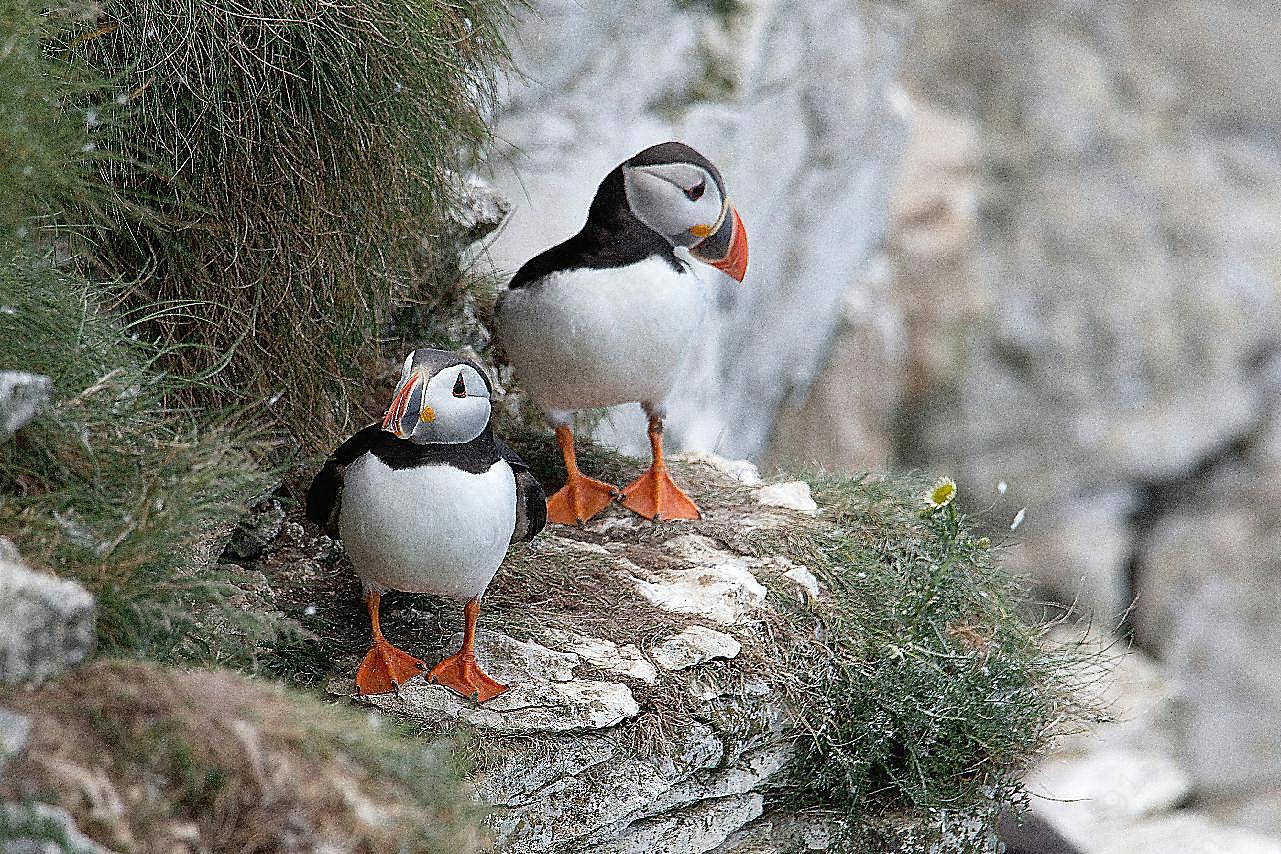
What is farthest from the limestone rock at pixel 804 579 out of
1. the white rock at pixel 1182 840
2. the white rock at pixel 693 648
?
the white rock at pixel 1182 840

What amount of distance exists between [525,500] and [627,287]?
0.55 meters

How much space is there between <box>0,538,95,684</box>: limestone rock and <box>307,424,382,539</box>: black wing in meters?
0.72

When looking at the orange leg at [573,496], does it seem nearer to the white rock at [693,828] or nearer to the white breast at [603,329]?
the white breast at [603,329]

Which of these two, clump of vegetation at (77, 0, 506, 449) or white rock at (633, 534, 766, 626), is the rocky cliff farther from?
clump of vegetation at (77, 0, 506, 449)

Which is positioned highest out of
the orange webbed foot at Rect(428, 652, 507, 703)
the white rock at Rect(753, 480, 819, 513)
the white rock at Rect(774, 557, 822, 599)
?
the white rock at Rect(774, 557, 822, 599)

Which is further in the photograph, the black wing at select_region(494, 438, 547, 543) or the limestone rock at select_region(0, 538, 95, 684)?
the black wing at select_region(494, 438, 547, 543)

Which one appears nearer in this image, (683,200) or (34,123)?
(34,123)

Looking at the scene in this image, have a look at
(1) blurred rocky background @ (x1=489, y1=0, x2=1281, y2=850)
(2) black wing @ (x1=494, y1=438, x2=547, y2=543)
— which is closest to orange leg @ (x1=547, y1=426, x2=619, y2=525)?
(2) black wing @ (x1=494, y1=438, x2=547, y2=543)

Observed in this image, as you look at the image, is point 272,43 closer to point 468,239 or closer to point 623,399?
→ point 468,239

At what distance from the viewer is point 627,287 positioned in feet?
8.82

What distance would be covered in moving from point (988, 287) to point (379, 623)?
6.31 metres

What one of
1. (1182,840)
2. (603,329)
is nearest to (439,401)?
(603,329)

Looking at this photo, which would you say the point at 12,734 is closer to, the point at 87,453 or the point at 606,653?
the point at 87,453

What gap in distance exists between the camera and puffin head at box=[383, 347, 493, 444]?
211 cm
